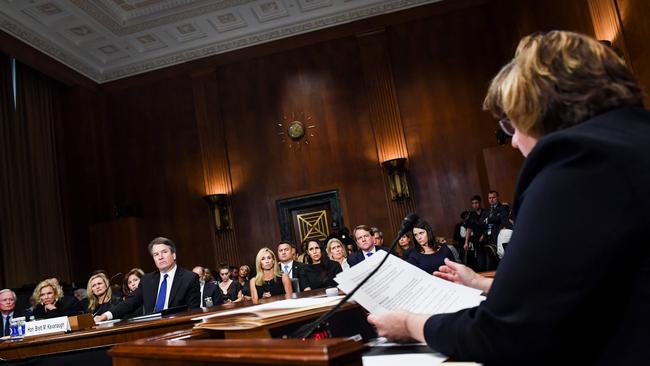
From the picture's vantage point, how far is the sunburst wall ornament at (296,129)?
35.4 ft

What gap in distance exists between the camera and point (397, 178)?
9930mm

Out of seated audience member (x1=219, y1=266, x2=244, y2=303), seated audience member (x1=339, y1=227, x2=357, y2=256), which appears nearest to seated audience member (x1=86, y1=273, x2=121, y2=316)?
seated audience member (x1=219, y1=266, x2=244, y2=303)

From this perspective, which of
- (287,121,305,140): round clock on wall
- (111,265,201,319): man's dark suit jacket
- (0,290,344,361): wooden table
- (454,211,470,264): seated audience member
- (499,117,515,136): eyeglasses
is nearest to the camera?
(499,117,515,136): eyeglasses

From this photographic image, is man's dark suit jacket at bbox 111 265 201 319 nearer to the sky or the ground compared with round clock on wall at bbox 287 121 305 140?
nearer to the ground

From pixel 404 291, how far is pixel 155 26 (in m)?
10.2

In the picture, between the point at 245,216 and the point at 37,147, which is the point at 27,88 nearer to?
the point at 37,147

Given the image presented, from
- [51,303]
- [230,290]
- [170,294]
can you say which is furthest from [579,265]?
[230,290]

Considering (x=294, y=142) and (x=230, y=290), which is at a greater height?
(x=294, y=142)

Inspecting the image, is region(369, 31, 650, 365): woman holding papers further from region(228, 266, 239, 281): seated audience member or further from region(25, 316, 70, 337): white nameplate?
region(228, 266, 239, 281): seated audience member

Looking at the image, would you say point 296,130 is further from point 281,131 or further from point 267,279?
point 267,279

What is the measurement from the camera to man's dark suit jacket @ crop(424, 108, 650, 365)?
653mm

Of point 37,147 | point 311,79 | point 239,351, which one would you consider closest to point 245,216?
point 311,79

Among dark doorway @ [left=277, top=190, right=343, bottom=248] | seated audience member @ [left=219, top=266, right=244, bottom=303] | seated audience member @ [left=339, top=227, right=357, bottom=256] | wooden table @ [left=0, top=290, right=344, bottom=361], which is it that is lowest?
seated audience member @ [left=219, top=266, right=244, bottom=303]

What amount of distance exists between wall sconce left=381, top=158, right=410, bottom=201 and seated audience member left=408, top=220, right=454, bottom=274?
3378 millimetres
